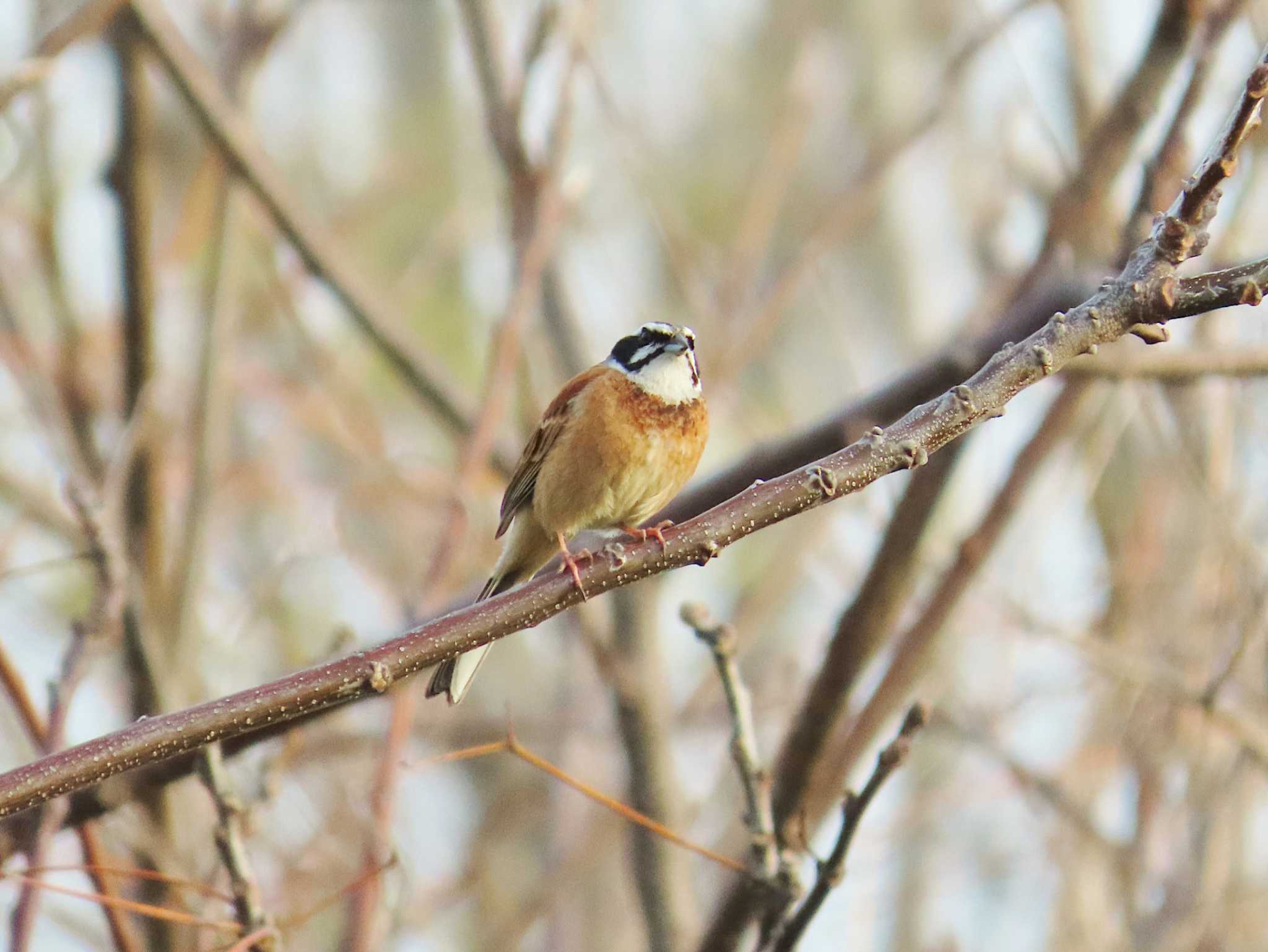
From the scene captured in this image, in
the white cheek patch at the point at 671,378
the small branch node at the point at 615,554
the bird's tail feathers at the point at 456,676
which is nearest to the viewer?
the small branch node at the point at 615,554

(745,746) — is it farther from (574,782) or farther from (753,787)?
(574,782)

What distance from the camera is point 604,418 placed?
3.65 metres

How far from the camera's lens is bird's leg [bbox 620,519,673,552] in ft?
7.09

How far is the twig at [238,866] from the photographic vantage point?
2287mm

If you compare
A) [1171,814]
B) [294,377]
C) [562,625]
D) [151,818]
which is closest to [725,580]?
[562,625]

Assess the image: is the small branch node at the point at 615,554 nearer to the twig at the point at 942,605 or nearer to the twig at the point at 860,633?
the twig at the point at 860,633

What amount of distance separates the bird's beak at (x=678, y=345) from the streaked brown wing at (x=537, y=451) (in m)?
0.22

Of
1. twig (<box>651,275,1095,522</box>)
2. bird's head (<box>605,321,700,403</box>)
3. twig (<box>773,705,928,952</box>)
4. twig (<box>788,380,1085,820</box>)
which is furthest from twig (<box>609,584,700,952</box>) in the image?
twig (<box>773,705,928,952</box>)

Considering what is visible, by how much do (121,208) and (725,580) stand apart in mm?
7256

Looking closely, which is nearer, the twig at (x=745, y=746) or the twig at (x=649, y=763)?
the twig at (x=745, y=746)

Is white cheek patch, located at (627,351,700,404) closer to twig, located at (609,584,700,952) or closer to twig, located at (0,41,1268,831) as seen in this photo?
twig, located at (609,584,700,952)

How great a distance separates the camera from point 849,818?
88.5 inches

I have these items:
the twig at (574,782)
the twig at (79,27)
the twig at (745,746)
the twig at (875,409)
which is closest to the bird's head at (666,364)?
the twig at (875,409)

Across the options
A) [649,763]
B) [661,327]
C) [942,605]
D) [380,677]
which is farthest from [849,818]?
[649,763]
